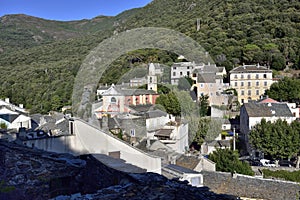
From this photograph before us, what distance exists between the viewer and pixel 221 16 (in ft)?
157

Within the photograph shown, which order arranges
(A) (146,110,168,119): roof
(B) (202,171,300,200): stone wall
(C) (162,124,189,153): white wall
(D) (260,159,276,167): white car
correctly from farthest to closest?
(D) (260,159,276,167): white car
(C) (162,124,189,153): white wall
(A) (146,110,168,119): roof
(B) (202,171,300,200): stone wall

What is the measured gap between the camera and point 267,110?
20.1m

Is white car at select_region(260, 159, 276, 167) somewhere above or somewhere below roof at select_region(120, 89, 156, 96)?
below

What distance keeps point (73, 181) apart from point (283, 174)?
1245 centimetres

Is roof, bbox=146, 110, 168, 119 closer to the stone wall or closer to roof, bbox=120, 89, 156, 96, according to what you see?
roof, bbox=120, 89, 156, 96

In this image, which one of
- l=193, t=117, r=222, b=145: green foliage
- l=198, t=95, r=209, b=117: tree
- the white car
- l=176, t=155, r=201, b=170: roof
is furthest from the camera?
l=198, t=95, r=209, b=117: tree

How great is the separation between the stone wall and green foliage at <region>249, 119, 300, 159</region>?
19.8 feet

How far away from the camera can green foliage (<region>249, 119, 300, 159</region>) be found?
666 inches

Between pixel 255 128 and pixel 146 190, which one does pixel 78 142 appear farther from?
pixel 255 128

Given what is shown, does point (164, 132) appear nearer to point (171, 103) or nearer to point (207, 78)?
point (171, 103)

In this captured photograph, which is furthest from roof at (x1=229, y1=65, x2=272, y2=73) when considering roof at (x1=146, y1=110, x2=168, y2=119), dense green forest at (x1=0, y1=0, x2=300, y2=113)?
roof at (x1=146, y1=110, x2=168, y2=119)

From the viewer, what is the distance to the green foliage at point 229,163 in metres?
13.7

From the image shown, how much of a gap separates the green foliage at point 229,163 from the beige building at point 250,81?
1733cm

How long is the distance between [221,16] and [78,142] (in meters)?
45.4
